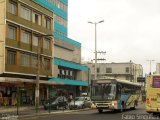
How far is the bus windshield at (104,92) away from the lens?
35312mm

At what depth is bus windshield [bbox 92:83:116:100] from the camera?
116ft

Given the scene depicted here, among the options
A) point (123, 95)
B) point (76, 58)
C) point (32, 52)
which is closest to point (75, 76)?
point (76, 58)

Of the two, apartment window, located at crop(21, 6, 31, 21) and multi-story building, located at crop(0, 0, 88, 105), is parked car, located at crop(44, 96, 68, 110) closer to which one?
multi-story building, located at crop(0, 0, 88, 105)

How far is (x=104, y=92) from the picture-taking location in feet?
117

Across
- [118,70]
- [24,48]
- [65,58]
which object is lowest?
[118,70]

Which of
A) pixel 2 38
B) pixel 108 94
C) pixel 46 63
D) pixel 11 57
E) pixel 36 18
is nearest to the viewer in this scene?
pixel 108 94

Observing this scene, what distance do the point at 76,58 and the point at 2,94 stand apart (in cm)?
3811

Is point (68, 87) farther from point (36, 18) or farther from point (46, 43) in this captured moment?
point (36, 18)

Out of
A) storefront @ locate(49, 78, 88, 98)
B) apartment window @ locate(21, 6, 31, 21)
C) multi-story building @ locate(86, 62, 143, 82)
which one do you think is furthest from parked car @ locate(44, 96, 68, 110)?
multi-story building @ locate(86, 62, 143, 82)

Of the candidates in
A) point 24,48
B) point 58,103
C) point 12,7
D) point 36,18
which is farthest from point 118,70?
point 58,103

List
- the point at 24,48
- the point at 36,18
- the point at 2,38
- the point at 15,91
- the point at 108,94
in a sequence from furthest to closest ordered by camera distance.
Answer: the point at 36,18 < the point at 24,48 < the point at 15,91 < the point at 2,38 < the point at 108,94

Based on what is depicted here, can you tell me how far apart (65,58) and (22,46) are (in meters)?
27.7

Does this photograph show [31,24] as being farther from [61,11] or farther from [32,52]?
[61,11]

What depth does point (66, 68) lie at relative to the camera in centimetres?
7781
